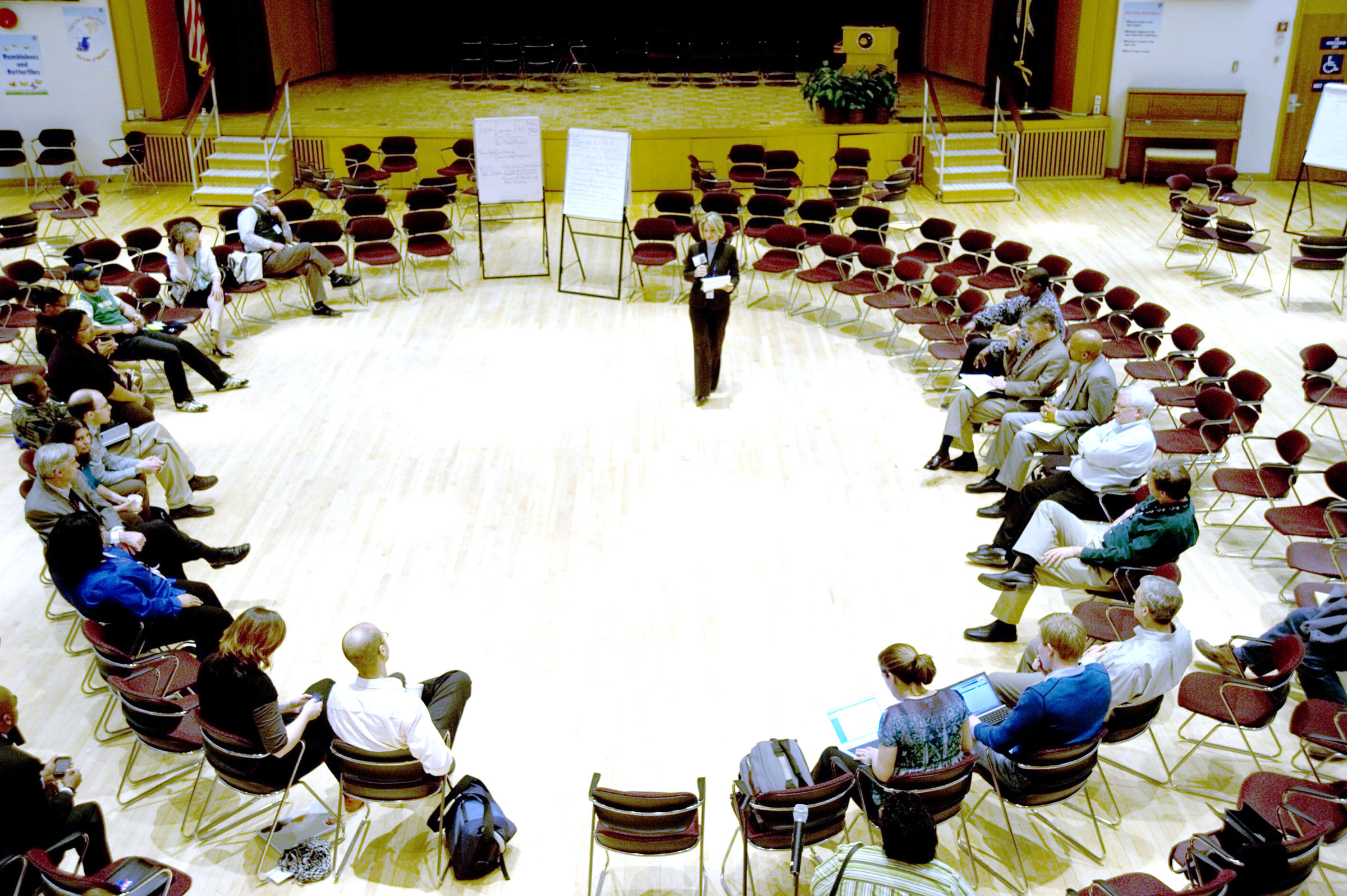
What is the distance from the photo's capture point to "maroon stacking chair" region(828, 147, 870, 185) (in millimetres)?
14078

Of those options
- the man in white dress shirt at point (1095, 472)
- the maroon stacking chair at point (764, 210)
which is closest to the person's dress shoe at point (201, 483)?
the man in white dress shirt at point (1095, 472)

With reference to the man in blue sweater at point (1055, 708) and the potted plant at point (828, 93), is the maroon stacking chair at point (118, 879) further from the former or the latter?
the potted plant at point (828, 93)

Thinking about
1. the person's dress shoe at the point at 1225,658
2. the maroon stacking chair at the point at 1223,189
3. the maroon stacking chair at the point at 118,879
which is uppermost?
the maroon stacking chair at the point at 1223,189

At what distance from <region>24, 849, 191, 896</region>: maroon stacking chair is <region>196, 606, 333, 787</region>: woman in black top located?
1.77 feet

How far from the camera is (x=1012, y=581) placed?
231 inches

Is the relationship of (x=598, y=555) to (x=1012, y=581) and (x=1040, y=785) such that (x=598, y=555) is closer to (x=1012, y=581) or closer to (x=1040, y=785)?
(x=1012, y=581)

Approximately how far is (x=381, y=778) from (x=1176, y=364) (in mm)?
6559

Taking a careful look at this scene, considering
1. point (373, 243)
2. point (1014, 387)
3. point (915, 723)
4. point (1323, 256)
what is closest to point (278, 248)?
point (373, 243)

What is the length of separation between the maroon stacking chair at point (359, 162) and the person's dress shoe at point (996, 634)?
10789mm

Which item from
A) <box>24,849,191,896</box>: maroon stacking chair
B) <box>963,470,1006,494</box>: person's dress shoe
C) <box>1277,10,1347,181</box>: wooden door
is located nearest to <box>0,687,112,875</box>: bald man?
<box>24,849,191,896</box>: maroon stacking chair

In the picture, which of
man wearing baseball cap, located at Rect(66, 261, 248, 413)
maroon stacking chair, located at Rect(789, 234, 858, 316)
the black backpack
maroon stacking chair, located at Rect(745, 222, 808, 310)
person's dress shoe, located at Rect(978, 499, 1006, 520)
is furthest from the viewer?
maroon stacking chair, located at Rect(745, 222, 808, 310)

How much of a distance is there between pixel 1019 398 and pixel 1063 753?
11.6 feet

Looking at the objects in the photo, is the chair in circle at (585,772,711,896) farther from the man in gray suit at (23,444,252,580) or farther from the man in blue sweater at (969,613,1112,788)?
the man in gray suit at (23,444,252,580)

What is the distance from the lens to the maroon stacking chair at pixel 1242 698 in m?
4.84
